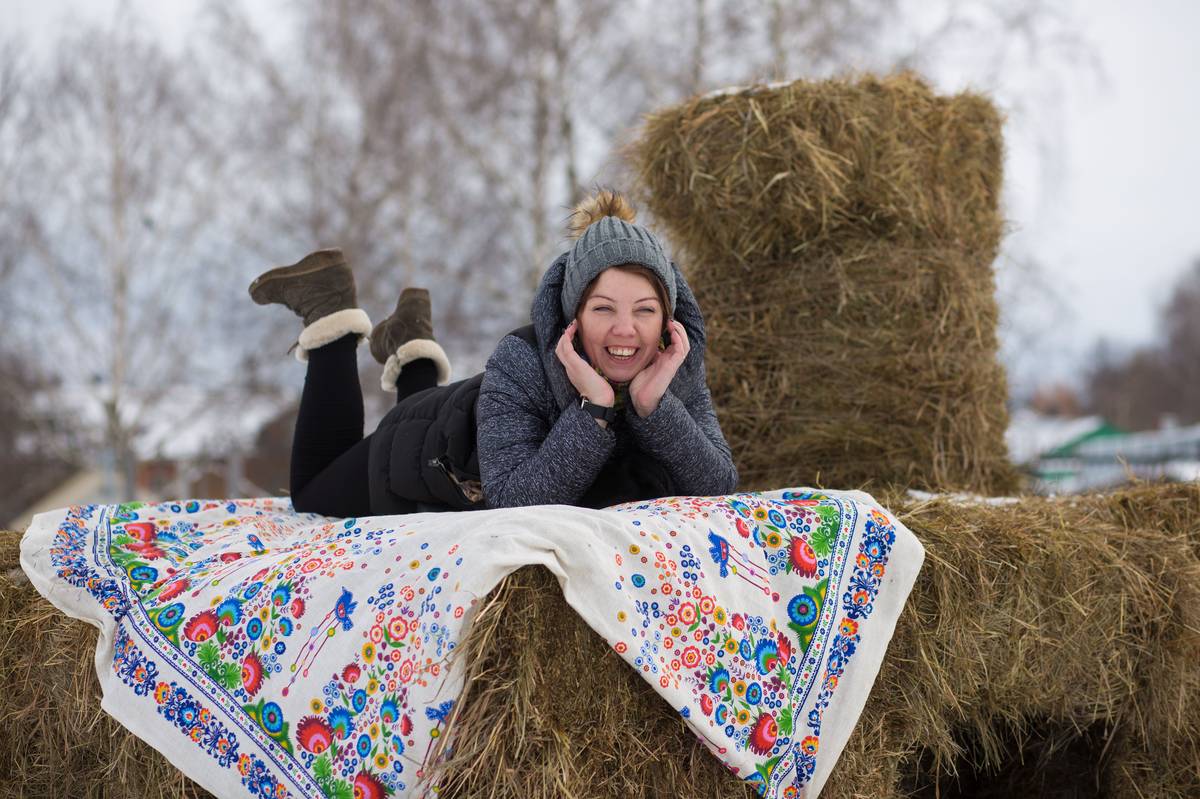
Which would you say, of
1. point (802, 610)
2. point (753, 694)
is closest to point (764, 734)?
point (753, 694)

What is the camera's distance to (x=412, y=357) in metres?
3.94

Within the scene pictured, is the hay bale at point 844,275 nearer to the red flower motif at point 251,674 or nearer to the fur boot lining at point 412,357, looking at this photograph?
the fur boot lining at point 412,357

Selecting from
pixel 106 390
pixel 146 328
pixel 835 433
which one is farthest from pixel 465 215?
pixel 835 433

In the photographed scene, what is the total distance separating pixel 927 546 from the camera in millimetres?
2270

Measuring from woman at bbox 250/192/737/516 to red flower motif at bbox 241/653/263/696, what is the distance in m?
0.71

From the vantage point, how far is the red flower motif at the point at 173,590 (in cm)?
213

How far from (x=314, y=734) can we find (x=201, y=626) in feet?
1.20

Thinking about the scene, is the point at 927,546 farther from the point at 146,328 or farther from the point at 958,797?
the point at 146,328

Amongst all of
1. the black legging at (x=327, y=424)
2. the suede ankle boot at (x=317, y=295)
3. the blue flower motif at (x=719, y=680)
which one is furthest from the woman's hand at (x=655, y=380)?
the suede ankle boot at (x=317, y=295)

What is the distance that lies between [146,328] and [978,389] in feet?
41.0

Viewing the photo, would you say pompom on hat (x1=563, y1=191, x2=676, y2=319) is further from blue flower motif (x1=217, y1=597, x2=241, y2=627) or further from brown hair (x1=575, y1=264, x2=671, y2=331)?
blue flower motif (x1=217, y1=597, x2=241, y2=627)

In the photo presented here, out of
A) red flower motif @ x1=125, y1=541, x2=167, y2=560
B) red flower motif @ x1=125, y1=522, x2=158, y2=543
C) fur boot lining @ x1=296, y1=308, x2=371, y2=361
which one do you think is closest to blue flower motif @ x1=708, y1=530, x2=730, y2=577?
red flower motif @ x1=125, y1=541, x2=167, y2=560

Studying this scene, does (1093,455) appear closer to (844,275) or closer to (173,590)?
(844,275)

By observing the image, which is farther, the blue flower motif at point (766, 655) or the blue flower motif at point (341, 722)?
the blue flower motif at point (766, 655)
